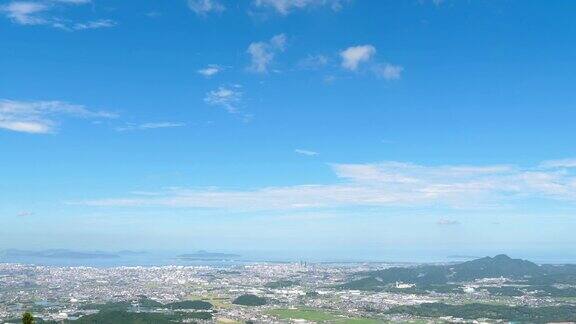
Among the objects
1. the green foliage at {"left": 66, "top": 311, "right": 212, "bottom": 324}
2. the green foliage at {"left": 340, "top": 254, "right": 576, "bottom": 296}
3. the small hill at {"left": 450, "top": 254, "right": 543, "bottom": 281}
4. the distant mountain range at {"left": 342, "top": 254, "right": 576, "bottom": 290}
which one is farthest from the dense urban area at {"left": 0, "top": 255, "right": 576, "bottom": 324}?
the small hill at {"left": 450, "top": 254, "right": 543, "bottom": 281}

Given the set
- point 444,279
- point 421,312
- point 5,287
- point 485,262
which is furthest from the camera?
point 485,262

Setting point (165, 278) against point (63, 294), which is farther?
point (165, 278)

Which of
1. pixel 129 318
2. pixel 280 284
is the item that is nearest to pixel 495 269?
pixel 280 284

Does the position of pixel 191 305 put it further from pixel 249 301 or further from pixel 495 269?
pixel 495 269

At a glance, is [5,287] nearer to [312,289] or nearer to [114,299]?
[114,299]

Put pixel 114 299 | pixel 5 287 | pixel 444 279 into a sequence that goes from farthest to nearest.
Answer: pixel 444 279 → pixel 5 287 → pixel 114 299

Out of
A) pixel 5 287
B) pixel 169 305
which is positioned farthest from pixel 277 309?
pixel 5 287

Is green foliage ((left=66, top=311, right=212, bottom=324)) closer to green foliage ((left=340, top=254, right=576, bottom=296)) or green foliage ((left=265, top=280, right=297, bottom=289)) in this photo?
green foliage ((left=265, top=280, right=297, bottom=289))
